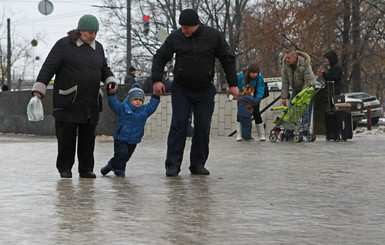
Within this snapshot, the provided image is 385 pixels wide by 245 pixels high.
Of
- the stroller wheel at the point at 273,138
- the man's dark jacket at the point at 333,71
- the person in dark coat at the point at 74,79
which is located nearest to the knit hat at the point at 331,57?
the man's dark jacket at the point at 333,71

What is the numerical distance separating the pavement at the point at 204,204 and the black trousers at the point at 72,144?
0.66 feet

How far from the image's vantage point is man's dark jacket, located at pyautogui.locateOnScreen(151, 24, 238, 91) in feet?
26.6

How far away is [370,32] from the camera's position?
114ft

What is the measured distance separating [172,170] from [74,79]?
1.40 meters

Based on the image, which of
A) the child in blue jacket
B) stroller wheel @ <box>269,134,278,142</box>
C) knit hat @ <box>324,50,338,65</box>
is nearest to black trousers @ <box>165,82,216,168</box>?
the child in blue jacket

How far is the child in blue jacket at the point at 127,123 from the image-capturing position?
26.6 ft

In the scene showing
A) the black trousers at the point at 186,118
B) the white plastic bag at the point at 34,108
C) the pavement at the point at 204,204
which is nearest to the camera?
the pavement at the point at 204,204

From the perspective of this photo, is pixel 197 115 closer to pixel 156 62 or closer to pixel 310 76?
pixel 156 62

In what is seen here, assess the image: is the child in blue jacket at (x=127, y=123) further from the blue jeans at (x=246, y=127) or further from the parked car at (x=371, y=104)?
the parked car at (x=371, y=104)

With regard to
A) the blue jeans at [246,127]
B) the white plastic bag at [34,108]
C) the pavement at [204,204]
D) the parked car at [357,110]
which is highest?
the parked car at [357,110]

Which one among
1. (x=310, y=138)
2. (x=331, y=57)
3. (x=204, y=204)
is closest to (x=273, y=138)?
(x=310, y=138)

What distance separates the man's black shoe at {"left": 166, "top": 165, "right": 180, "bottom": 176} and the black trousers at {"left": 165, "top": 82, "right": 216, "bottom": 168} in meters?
0.04

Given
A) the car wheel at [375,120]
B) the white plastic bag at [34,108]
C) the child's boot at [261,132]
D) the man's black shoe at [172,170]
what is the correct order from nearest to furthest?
the white plastic bag at [34,108]
the man's black shoe at [172,170]
the child's boot at [261,132]
the car wheel at [375,120]

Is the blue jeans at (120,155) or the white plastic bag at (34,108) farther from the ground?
the white plastic bag at (34,108)
